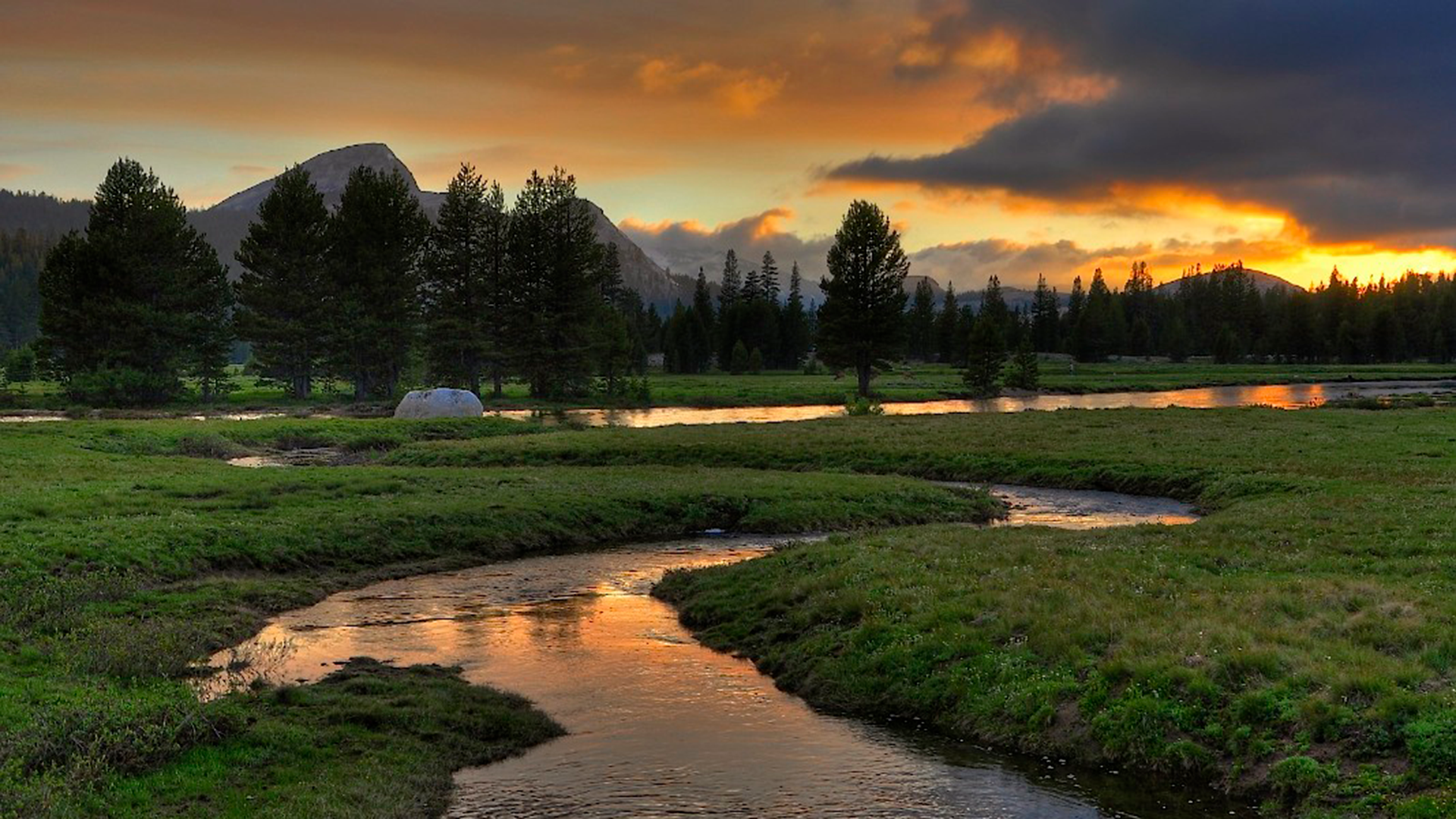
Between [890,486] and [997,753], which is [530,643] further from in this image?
[890,486]

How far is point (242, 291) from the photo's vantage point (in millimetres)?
100188

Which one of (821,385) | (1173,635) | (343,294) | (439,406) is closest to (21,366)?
(343,294)

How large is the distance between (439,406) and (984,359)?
232ft

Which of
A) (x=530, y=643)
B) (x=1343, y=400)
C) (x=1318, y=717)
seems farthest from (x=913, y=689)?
(x=1343, y=400)

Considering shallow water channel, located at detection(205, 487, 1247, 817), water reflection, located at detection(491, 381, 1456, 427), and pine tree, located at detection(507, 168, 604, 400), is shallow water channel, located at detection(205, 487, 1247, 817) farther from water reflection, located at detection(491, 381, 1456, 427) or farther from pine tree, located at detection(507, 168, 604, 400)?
pine tree, located at detection(507, 168, 604, 400)

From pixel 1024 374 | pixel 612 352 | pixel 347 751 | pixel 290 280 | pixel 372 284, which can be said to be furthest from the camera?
pixel 1024 374

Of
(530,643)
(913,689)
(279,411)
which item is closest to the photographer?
(913,689)

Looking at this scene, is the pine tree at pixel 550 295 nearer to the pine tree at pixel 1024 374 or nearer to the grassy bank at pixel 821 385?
the grassy bank at pixel 821 385

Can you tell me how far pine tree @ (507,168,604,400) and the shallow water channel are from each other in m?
77.4

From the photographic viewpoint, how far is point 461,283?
350 feet

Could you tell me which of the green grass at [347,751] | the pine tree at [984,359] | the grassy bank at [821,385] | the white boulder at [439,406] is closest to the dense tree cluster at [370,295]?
the grassy bank at [821,385]

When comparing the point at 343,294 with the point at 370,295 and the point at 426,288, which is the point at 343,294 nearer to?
the point at 370,295

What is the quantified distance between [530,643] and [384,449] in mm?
41664

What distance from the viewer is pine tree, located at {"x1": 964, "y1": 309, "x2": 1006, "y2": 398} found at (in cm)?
12044
